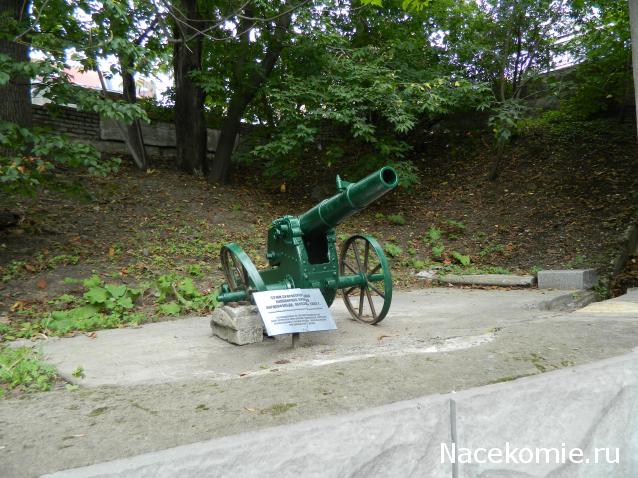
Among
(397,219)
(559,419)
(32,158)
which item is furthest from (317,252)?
(397,219)

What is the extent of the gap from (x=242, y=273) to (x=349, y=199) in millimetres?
1253

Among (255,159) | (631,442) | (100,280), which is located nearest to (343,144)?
(255,159)

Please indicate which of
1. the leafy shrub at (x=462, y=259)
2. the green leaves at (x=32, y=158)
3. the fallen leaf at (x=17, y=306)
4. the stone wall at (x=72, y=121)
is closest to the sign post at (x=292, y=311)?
the fallen leaf at (x=17, y=306)

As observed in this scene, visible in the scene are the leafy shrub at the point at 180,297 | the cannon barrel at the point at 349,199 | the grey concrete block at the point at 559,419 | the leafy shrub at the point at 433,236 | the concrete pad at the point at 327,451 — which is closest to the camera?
the concrete pad at the point at 327,451

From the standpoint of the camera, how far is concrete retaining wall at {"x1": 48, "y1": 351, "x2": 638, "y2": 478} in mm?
1633

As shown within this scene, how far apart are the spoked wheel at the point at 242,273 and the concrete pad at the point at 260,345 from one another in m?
0.49

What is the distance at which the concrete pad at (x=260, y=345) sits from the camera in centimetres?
373

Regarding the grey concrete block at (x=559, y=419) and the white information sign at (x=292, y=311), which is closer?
the grey concrete block at (x=559, y=419)

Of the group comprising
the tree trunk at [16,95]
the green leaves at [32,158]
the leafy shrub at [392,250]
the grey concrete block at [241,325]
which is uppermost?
the tree trunk at [16,95]

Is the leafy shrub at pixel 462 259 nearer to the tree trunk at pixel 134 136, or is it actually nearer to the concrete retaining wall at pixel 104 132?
the tree trunk at pixel 134 136

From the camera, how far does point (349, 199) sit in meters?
4.55

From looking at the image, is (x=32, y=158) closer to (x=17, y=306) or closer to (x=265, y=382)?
(x=17, y=306)

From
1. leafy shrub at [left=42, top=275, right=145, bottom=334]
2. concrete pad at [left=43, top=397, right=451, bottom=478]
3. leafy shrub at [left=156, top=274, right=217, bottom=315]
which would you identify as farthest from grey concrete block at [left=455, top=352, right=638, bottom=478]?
leafy shrub at [left=156, top=274, right=217, bottom=315]

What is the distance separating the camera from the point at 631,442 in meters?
2.51
